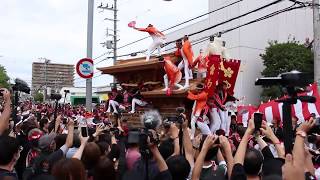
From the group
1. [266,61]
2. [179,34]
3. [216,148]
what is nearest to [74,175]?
[216,148]

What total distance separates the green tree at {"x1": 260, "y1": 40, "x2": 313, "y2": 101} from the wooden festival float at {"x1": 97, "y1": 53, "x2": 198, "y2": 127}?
20425 mm

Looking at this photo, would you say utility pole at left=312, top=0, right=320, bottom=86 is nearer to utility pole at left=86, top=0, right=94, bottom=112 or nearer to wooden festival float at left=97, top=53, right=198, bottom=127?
wooden festival float at left=97, top=53, right=198, bottom=127

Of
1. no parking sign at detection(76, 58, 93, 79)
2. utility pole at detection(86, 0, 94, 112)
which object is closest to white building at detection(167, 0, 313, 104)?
utility pole at detection(86, 0, 94, 112)

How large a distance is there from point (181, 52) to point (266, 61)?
2398 cm

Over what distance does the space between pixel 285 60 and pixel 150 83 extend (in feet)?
73.6

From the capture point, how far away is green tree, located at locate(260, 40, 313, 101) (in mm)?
32438

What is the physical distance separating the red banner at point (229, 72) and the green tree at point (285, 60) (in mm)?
22418

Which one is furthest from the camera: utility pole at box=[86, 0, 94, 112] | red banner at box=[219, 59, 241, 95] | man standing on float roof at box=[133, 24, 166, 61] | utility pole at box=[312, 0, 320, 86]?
man standing on float roof at box=[133, 24, 166, 61]

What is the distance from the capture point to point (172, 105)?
39.1 ft

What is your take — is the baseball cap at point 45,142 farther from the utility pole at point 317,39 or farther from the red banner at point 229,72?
the utility pole at point 317,39

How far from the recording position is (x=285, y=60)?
32.7 metres

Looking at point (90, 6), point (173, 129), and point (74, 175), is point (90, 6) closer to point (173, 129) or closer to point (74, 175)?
point (173, 129)

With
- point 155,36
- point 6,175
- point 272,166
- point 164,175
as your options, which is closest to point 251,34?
point 155,36

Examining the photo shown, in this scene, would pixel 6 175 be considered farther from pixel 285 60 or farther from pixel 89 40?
Result: pixel 285 60
